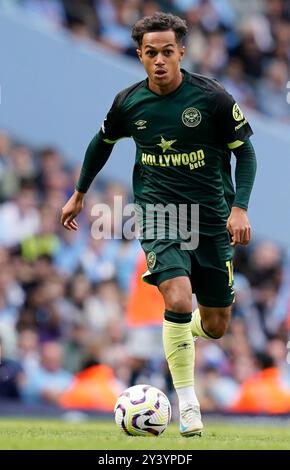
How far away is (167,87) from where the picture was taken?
7.76 m

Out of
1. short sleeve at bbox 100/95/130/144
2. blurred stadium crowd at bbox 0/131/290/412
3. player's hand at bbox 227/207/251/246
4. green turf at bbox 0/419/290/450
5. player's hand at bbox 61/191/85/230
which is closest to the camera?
green turf at bbox 0/419/290/450

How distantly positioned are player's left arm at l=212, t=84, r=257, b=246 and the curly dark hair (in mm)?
449

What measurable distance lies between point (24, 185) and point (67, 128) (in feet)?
6.13

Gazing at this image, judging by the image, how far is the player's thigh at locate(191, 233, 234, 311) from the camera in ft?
26.2

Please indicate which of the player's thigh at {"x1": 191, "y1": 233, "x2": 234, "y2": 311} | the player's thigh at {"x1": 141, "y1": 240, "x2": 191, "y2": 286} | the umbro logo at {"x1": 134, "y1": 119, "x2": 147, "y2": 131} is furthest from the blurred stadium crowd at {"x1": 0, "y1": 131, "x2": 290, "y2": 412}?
the umbro logo at {"x1": 134, "y1": 119, "x2": 147, "y2": 131}

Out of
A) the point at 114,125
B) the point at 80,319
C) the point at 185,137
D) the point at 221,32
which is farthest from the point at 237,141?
the point at 221,32

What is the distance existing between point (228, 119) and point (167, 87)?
0.45 meters

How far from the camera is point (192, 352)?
7637mm

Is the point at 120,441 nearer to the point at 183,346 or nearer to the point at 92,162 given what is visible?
the point at 183,346

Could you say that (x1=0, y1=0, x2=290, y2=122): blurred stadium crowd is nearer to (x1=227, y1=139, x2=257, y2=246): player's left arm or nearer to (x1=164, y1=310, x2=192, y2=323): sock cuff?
(x1=227, y1=139, x2=257, y2=246): player's left arm

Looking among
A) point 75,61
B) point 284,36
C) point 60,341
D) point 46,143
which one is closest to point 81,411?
point 60,341

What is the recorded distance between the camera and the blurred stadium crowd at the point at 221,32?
15.7m

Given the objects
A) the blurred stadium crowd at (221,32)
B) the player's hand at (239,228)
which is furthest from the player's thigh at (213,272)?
the blurred stadium crowd at (221,32)

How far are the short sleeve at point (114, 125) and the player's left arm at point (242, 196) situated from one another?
798 mm
